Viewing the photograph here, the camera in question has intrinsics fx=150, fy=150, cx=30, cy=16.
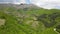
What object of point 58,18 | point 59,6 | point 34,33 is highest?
point 59,6

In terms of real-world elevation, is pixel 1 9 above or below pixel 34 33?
above

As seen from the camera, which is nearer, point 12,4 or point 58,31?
point 58,31

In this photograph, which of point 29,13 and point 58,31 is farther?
point 29,13

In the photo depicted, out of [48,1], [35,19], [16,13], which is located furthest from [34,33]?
[48,1]

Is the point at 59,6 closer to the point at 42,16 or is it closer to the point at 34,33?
the point at 42,16

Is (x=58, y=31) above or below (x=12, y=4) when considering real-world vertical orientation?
below

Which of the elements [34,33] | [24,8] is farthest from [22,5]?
[34,33]

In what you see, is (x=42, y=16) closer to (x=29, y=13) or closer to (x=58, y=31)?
(x=29, y=13)
